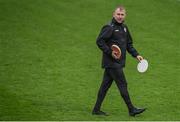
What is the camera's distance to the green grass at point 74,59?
13961 millimetres

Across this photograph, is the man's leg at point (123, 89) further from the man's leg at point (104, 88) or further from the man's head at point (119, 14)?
the man's head at point (119, 14)

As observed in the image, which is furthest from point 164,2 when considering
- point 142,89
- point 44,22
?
point 142,89

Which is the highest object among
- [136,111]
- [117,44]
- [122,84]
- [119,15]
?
[119,15]

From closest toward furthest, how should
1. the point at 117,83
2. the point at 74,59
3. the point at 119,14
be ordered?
the point at 119,14
the point at 117,83
the point at 74,59

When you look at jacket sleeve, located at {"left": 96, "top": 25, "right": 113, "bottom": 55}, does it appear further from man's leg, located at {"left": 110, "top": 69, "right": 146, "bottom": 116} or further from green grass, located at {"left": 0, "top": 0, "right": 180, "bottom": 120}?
green grass, located at {"left": 0, "top": 0, "right": 180, "bottom": 120}

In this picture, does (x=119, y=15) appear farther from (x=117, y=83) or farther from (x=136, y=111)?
(x=136, y=111)

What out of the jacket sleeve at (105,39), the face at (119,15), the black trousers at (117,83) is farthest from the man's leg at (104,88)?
the face at (119,15)

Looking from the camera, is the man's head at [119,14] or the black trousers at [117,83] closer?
the man's head at [119,14]

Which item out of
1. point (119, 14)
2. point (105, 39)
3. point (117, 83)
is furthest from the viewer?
point (117, 83)

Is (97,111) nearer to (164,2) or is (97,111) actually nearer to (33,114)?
(33,114)

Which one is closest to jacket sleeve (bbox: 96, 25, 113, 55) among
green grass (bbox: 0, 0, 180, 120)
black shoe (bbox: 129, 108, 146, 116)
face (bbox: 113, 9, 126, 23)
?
face (bbox: 113, 9, 126, 23)

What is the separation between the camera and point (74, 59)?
18.7m

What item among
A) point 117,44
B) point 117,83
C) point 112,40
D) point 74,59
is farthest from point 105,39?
point 74,59

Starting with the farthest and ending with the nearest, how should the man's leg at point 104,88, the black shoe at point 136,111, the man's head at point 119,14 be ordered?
1. the man's leg at point 104,88
2. the black shoe at point 136,111
3. the man's head at point 119,14
